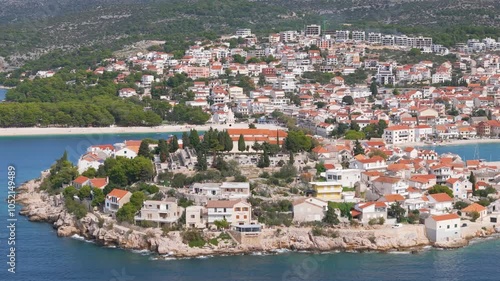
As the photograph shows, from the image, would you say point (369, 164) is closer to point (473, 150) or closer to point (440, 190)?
point (440, 190)

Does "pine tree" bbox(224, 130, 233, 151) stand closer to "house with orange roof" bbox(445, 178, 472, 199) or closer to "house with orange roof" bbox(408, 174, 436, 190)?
"house with orange roof" bbox(408, 174, 436, 190)

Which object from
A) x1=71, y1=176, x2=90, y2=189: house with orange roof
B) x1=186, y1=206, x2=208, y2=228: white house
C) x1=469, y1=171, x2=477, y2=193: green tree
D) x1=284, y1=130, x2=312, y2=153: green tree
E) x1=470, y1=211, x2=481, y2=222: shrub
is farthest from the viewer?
x1=284, y1=130, x2=312, y2=153: green tree

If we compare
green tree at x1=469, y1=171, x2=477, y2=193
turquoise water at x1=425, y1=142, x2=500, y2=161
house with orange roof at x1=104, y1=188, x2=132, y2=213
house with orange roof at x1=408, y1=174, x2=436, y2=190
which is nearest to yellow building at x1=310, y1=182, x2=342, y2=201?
house with orange roof at x1=408, y1=174, x2=436, y2=190

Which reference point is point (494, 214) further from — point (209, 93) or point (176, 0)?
point (176, 0)


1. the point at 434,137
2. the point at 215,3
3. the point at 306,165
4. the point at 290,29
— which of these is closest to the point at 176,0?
the point at 215,3

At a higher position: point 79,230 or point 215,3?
point 215,3
